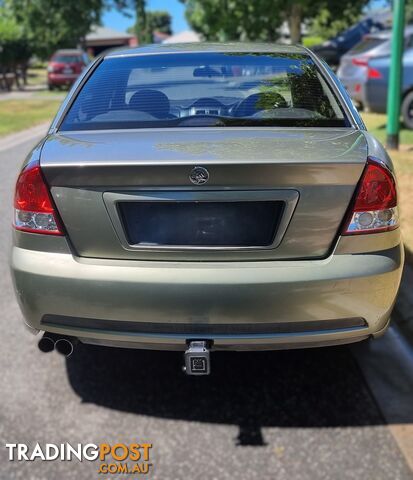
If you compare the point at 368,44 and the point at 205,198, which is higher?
the point at 205,198

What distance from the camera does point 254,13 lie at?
93.7 ft

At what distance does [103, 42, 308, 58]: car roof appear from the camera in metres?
3.67

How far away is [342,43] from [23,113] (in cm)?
1577

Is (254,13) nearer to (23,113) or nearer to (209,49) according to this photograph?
(23,113)

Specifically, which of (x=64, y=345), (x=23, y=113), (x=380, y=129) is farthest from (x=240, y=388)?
(x=23, y=113)

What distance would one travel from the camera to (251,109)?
10.2ft

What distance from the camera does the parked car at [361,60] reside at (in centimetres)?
1098

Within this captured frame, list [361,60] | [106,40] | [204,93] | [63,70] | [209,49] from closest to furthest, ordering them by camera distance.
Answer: [204,93], [209,49], [361,60], [63,70], [106,40]

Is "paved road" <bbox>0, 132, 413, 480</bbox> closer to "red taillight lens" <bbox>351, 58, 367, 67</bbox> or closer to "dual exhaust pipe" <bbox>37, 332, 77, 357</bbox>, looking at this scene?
"dual exhaust pipe" <bbox>37, 332, 77, 357</bbox>

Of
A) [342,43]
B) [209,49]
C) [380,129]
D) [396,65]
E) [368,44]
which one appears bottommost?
[342,43]

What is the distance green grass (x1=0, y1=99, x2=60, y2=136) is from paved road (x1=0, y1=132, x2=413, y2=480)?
37.0ft

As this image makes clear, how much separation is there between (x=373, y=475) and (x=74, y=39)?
42.2m

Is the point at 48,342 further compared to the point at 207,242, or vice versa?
the point at 48,342

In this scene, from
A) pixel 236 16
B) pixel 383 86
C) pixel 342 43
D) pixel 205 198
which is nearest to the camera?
pixel 205 198
